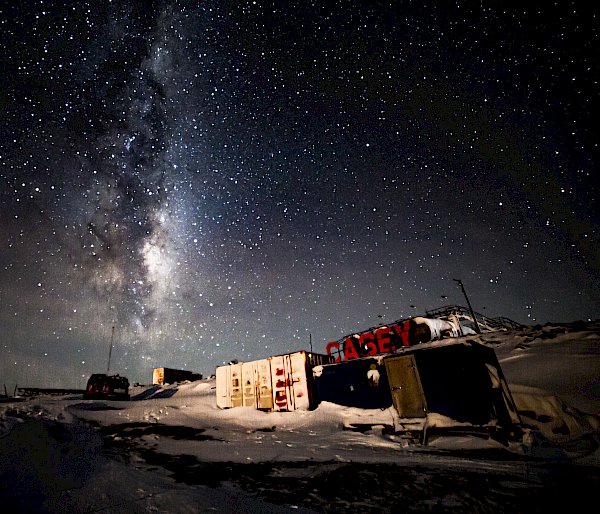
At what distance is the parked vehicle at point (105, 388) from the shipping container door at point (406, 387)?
1585 centimetres

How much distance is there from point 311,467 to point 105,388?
16538mm

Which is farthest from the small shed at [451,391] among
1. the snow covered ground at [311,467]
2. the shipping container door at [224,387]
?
the shipping container door at [224,387]

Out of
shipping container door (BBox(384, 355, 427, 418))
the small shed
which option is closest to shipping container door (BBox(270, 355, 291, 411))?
the small shed

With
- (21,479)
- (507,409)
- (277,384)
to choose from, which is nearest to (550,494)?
(507,409)

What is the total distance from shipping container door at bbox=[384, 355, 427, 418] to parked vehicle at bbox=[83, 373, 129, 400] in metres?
15.8

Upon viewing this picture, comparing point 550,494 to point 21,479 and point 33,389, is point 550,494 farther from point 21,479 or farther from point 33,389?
point 33,389

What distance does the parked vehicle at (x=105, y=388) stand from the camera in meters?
16.3

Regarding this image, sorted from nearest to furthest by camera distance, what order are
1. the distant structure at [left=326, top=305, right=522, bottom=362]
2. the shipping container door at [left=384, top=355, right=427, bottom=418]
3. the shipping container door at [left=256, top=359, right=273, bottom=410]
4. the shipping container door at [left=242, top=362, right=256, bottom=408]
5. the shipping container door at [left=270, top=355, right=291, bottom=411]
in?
1. the shipping container door at [left=384, top=355, right=427, bottom=418]
2. the shipping container door at [left=270, top=355, right=291, bottom=411]
3. the shipping container door at [left=256, top=359, right=273, bottom=410]
4. the shipping container door at [left=242, top=362, right=256, bottom=408]
5. the distant structure at [left=326, top=305, right=522, bottom=362]

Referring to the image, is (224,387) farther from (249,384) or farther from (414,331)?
(414,331)

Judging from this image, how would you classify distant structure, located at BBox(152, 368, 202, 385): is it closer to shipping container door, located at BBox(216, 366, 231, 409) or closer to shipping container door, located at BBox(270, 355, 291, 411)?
shipping container door, located at BBox(216, 366, 231, 409)

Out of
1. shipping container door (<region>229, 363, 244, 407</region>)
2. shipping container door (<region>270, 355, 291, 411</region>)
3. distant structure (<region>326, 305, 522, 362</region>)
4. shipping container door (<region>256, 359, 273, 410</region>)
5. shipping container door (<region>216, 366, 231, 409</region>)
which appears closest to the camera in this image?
shipping container door (<region>270, 355, 291, 411</region>)

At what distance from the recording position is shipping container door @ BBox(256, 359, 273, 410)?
1353 centimetres

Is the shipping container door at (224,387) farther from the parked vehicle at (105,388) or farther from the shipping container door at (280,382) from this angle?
the parked vehicle at (105,388)

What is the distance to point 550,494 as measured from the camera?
11.2ft
